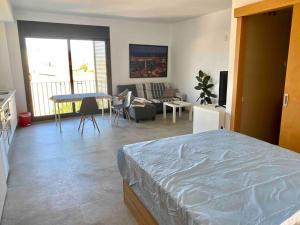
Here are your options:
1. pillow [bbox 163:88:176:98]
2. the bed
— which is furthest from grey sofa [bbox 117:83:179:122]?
the bed

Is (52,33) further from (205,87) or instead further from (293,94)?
(293,94)

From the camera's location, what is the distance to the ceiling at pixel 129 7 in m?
4.34

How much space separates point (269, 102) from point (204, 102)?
227 cm

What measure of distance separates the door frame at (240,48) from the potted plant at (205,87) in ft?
7.68

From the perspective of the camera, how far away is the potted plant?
5.54 metres

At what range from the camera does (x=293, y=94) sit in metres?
2.46

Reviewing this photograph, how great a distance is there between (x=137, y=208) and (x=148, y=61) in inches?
212

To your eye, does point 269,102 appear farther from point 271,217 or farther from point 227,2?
point 271,217

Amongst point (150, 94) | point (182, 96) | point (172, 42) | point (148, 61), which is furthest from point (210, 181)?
point (172, 42)

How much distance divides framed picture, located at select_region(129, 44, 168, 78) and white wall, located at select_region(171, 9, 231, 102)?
32 cm

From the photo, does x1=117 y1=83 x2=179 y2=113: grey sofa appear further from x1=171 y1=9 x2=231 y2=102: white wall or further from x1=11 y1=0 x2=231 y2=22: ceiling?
x1=11 y1=0 x2=231 y2=22: ceiling

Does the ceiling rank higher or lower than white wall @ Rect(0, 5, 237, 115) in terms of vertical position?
higher

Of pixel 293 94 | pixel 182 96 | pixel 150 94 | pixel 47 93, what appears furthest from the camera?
pixel 150 94

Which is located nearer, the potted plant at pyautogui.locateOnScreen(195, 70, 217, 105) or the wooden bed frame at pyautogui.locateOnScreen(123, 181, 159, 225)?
the wooden bed frame at pyautogui.locateOnScreen(123, 181, 159, 225)
